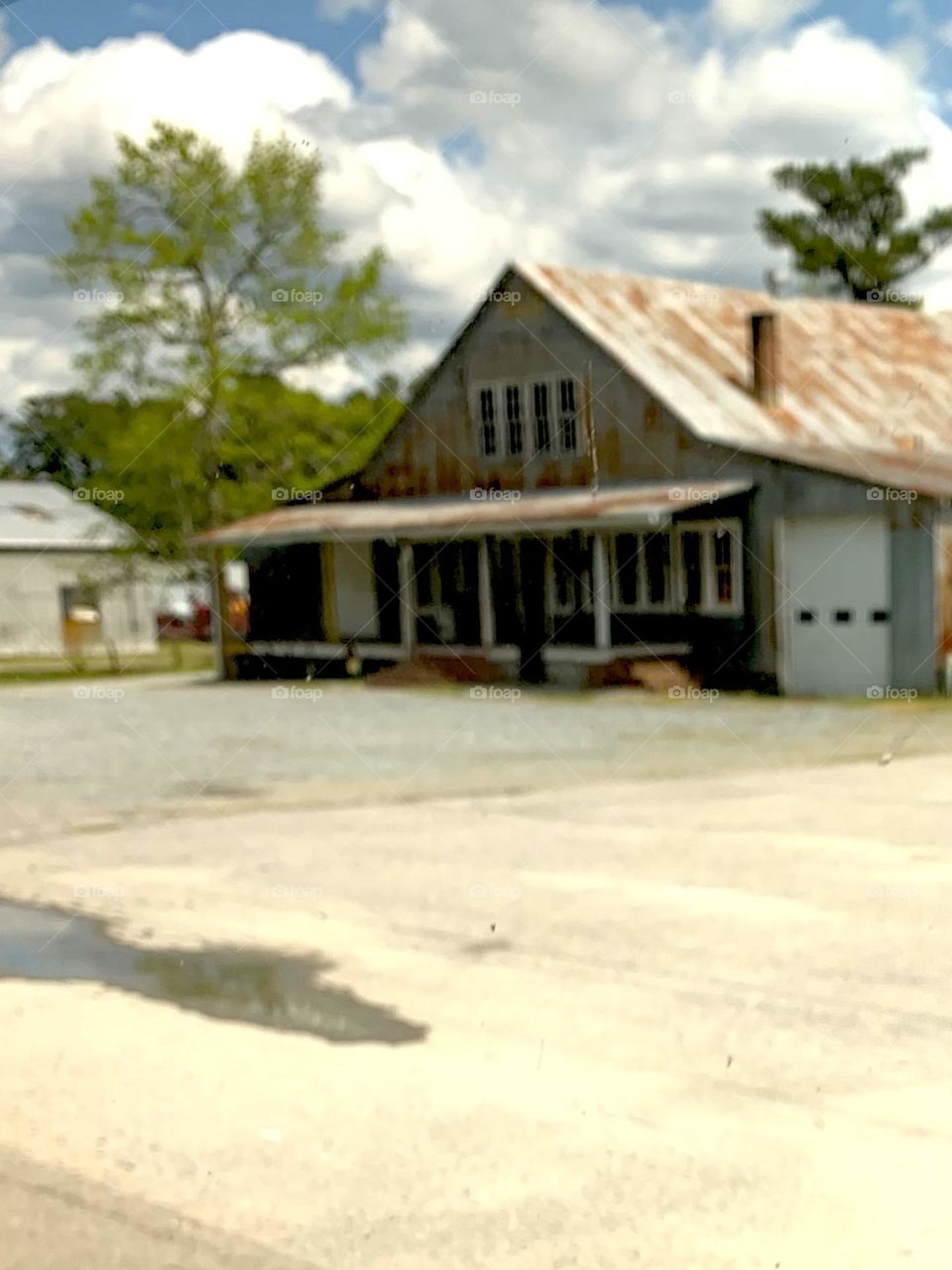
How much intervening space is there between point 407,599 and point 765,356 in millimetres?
7667

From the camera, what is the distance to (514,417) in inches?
1101

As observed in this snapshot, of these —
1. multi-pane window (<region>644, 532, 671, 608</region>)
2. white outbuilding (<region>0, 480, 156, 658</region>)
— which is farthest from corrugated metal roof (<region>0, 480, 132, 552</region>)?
multi-pane window (<region>644, 532, 671, 608</region>)

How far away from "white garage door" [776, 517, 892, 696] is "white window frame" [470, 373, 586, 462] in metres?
4.89

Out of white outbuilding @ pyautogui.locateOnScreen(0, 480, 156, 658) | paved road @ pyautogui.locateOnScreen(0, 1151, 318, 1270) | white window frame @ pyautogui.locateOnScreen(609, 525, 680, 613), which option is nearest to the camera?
paved road @ pyautogui.locateOnScreen(0, 1151, 318, 1270)

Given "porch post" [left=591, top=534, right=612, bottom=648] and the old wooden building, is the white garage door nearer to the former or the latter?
the old wooden building

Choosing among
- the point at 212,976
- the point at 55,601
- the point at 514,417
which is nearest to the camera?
the point at 212,976

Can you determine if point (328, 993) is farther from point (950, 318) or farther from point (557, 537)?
point (950, 318)

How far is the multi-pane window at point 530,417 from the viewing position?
2708cm

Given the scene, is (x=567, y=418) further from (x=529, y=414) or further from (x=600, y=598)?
(x=600, y=598)

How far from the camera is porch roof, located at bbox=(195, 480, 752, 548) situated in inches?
944

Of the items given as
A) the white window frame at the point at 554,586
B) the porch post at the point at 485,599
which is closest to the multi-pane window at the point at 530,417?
the white window frame at the point at 554,586

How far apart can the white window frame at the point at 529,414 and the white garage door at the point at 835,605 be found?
4895 mm

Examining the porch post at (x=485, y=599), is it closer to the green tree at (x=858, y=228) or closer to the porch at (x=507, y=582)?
the porch at (x=507, y=582)

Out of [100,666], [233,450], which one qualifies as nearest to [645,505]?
[233,450]
